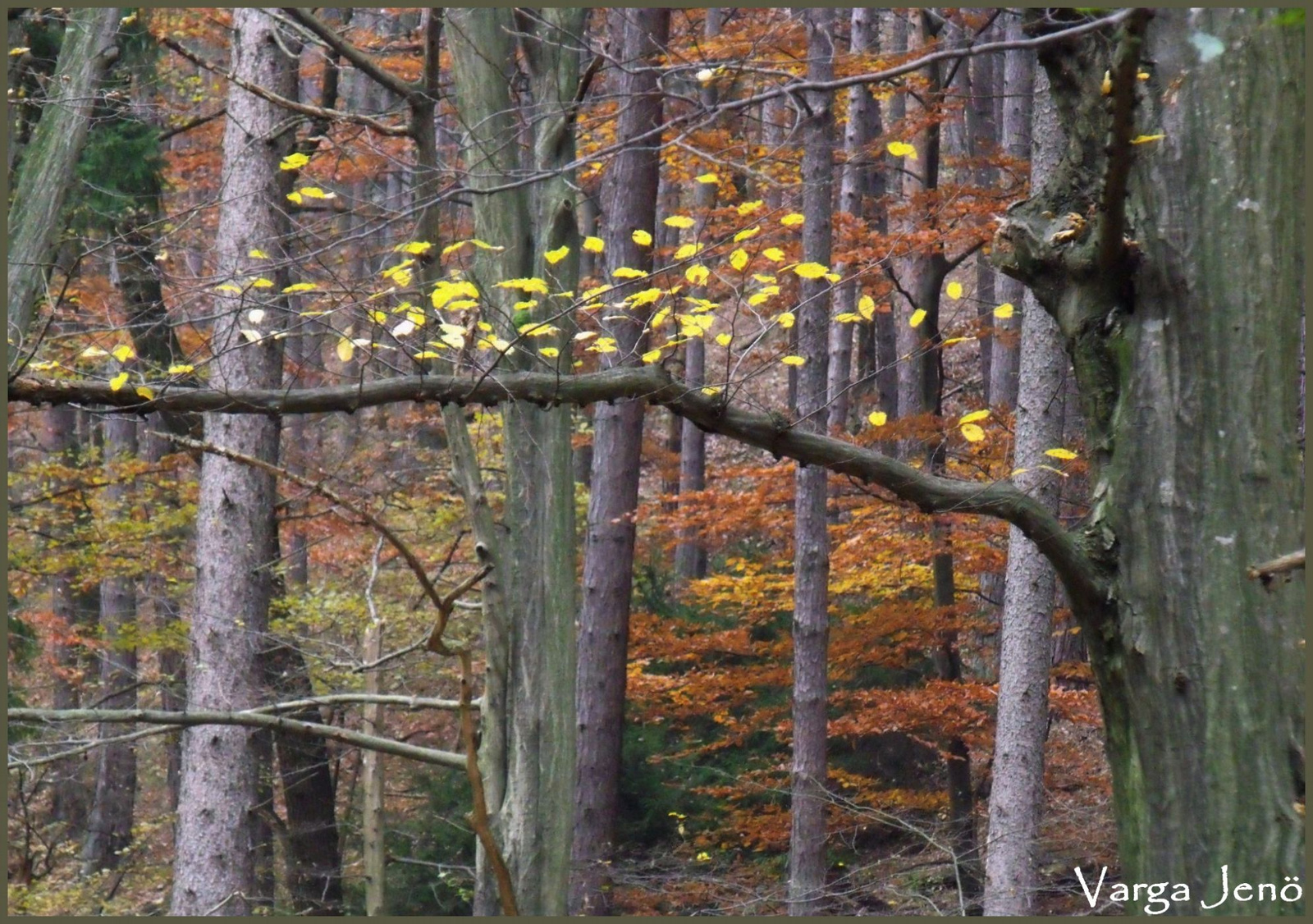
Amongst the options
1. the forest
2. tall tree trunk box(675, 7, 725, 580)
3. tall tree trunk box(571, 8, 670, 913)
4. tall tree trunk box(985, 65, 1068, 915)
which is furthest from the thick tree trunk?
tall tree trunk box(675, 7, 725, 580)

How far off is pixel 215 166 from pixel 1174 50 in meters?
14.6

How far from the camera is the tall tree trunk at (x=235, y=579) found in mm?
9305

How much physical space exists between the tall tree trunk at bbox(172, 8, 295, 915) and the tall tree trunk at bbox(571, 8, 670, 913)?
2.86 meters

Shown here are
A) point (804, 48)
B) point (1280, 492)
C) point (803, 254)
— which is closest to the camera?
point (1280, 492)

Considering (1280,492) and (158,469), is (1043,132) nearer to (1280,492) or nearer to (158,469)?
(1280,492)

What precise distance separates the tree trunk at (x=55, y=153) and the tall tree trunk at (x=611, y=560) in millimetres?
4550

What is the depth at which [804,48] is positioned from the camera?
11227 millimetres

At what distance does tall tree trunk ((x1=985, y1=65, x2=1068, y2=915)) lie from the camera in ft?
24.7

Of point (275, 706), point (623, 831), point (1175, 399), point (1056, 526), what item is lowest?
point (623, 831)

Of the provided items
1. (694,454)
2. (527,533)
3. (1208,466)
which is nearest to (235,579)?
(527,533)

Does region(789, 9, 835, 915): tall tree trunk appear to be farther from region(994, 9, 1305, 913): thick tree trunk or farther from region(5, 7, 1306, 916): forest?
region(994, 9, 1305, 913): thick tree trunk

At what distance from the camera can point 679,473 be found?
56.7ft

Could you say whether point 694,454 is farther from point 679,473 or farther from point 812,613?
point 812,613

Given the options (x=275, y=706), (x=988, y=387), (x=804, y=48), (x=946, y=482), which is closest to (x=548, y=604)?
(x=275, y=706)
